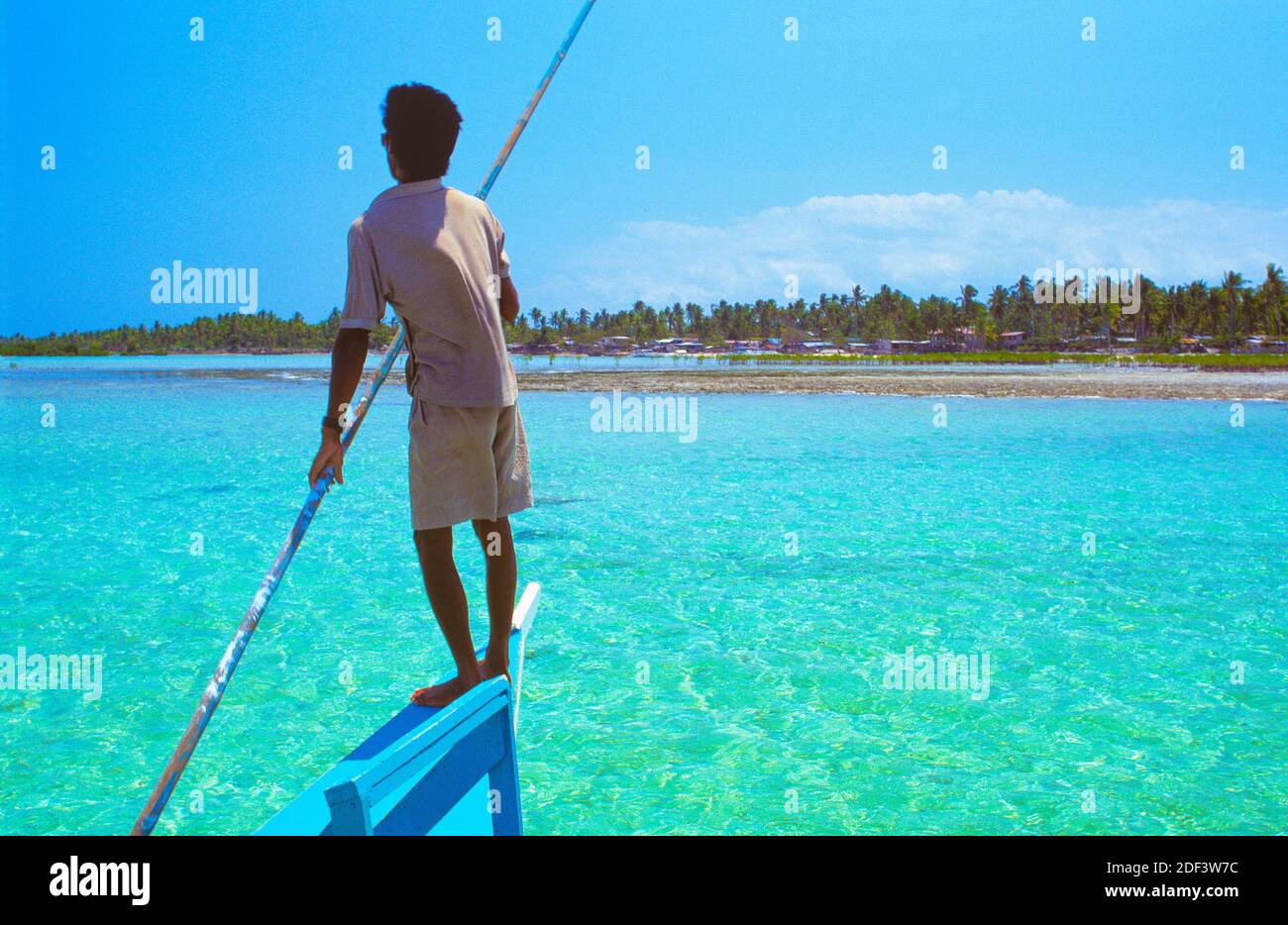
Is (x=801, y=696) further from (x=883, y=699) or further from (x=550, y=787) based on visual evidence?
(x=550, y=787)

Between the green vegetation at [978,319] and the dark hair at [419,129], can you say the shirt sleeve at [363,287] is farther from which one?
the green vegetation at [978,319]

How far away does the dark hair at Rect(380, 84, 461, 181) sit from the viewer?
9.34 ft

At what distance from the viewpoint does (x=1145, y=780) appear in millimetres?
4949

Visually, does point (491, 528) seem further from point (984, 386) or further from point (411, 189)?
point (984, 386)

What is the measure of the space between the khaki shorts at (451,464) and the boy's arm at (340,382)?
197mm

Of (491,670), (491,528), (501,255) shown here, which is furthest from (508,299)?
(491,670)

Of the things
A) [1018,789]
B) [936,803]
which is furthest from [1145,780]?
[936,803]

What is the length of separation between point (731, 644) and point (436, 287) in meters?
4.90

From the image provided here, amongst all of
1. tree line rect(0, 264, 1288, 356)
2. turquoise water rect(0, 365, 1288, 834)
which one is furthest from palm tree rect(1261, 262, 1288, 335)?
turquoise water rect(0, 365, 1288, 834)

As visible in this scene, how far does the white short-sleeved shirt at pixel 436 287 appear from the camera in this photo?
9.04 ft

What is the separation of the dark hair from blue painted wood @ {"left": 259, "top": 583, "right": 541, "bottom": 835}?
1555 mm

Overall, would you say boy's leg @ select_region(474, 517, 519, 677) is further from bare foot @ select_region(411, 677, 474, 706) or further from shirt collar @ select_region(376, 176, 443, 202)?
shirt collar @ select_region(376, 176, 443, 202)
